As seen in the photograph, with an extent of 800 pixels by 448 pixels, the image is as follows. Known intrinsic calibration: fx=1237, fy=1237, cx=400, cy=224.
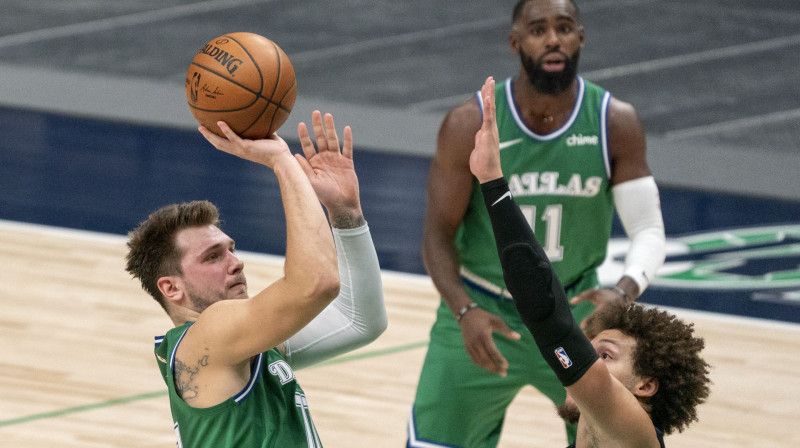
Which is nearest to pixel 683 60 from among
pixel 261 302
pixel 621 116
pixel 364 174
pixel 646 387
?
pixel 364 174

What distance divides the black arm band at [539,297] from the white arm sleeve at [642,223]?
1.61m

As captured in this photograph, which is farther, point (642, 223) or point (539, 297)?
point (642, 223)

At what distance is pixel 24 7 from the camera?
47.8ft

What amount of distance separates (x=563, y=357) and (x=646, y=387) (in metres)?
0.39

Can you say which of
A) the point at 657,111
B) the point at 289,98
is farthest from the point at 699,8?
the point at 289,98

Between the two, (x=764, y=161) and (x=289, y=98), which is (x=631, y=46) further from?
(x=289, y=98)

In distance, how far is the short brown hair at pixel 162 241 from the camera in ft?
11.5

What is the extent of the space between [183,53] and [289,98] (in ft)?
31.5

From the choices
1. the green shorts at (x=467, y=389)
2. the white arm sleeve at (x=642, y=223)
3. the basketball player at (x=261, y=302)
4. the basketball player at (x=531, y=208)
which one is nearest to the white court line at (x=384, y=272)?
the white arm sleeve at (x=642, y=223)

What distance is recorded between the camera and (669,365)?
342 cm

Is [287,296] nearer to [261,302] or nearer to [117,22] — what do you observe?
[261,302]

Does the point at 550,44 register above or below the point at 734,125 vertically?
above

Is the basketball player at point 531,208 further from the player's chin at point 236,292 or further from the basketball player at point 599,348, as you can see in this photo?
the player's chin at point 236,292

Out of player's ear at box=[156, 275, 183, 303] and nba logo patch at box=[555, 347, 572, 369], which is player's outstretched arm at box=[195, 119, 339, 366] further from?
nba logo patch at box=[555, 347, 572, 369]
